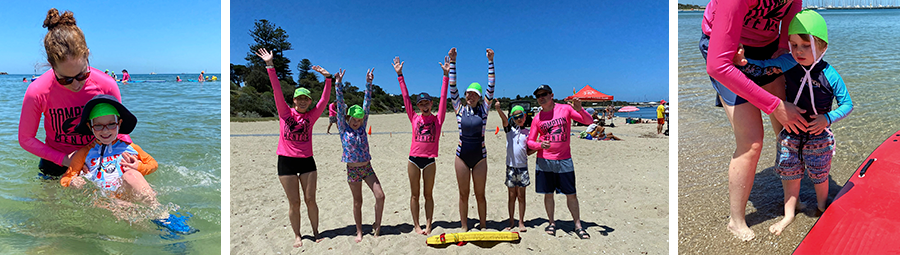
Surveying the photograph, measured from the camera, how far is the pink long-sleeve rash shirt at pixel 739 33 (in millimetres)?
2387

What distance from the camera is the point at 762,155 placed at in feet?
14.3

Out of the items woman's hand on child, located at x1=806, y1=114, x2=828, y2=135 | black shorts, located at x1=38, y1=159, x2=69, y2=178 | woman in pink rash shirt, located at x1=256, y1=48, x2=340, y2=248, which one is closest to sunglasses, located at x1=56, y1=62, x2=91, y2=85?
black shorts, located at x1=38, y1=159, x2=69, y2=178

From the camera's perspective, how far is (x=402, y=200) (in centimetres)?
661

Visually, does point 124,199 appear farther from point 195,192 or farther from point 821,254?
point 821,254

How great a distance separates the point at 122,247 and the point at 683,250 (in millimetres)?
4905

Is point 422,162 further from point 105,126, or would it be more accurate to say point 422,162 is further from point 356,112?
point 105,126

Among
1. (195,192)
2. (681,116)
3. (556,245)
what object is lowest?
(556,245)

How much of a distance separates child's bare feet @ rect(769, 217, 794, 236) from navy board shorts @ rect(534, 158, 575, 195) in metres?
1.90

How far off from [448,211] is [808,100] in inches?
167

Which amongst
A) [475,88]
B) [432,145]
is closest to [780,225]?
[475,88]

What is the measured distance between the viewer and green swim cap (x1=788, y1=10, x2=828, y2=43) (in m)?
2.32

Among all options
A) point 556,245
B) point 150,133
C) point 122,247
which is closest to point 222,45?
point 122,247

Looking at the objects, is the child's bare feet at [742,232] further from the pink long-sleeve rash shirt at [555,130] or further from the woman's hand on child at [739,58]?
the pink long-sleeve rash shirt at [555,130]

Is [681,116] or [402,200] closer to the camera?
[681,116]
